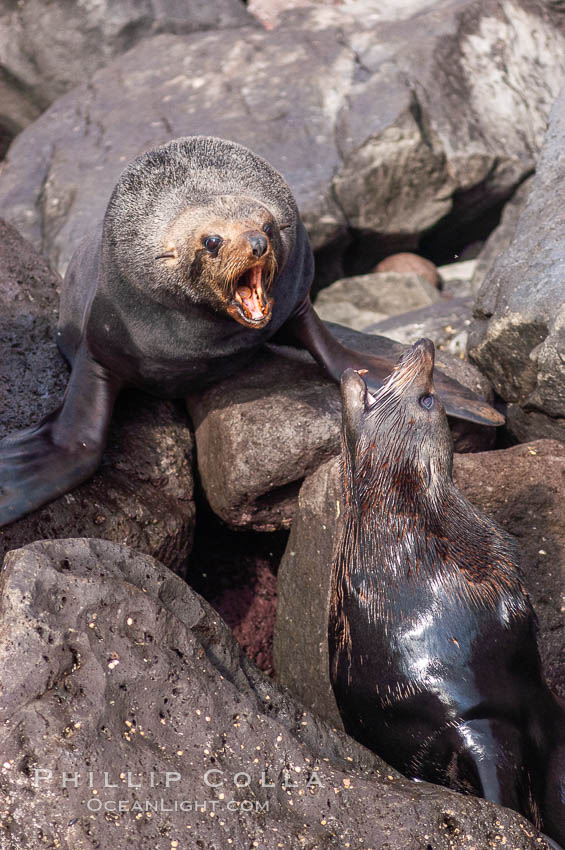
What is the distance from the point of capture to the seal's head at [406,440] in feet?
10.4

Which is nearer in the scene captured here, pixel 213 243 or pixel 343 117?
pixel 213 243

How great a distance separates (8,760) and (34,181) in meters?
6.74

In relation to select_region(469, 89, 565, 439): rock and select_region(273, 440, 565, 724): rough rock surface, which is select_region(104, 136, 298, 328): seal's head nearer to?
select_region(273, 440, 565, 724): rough rock surface

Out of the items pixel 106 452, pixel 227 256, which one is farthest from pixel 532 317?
pixel 106 452

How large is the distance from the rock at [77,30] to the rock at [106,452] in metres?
5.58

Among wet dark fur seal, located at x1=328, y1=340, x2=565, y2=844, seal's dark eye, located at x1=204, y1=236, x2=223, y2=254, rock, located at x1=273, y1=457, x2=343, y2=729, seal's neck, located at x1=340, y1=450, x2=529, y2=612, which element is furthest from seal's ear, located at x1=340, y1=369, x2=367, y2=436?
seal's dark eye, located at x1=204, y1=236, x2=223, y2=254

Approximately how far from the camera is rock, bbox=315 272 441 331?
25.1 ft

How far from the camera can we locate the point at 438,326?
6.11 metres

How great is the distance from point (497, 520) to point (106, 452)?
2029mm

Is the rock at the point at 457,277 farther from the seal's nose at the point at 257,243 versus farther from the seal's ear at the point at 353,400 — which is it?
the seal's ear at the point at 353,400

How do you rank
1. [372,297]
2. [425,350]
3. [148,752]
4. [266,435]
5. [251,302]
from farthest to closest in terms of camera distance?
[372,297] < [266,435] < [251,302] < [425,350] < [148,752]

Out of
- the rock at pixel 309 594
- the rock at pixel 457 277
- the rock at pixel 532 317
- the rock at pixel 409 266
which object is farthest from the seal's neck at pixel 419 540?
the rock at pixel 409 266

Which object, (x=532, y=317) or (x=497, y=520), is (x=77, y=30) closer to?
(x=532, y=317)

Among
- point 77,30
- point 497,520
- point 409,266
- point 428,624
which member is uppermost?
point 77,30
